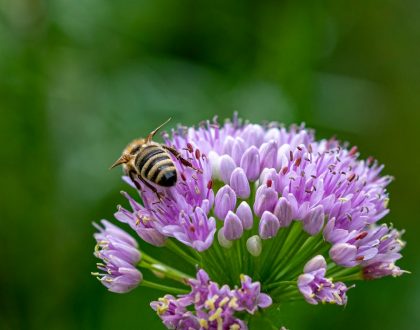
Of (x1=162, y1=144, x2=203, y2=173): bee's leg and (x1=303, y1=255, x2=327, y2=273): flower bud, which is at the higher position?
(x1=162, y1=144, x2=203, y2=173): bee's leg

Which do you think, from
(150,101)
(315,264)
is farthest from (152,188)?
(150,101)

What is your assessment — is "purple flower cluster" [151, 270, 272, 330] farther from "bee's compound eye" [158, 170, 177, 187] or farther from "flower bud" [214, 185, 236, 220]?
"bee's compound eye" [158, 170, 177, 187]

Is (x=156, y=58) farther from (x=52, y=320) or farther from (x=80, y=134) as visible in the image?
(x=52, y=320)

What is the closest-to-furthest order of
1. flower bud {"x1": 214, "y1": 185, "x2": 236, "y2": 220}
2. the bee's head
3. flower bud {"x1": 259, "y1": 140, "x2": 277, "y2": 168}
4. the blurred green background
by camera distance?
flower bud {"x1": 214, "y1": 185, "x2": 236, "y2": 220} → flower bud {"x1": 259, "y1": 140, "x2": 277, "y2": 168} → the bee's head → the blurred green background

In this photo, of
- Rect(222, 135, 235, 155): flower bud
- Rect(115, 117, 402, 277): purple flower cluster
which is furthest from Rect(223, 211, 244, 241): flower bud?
Rect(222, 135, 235, 155): flower bud

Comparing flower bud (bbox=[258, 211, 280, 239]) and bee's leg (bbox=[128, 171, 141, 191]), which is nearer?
flower bud (bbox=[258, 211, 280, 239])

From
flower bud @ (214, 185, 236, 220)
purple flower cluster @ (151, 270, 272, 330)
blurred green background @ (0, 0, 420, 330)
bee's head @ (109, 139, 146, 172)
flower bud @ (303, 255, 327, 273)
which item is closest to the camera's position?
purple flower cluster @ (151, 270, 272, 330)

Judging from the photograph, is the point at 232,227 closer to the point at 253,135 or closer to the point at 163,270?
the point at 163,270
